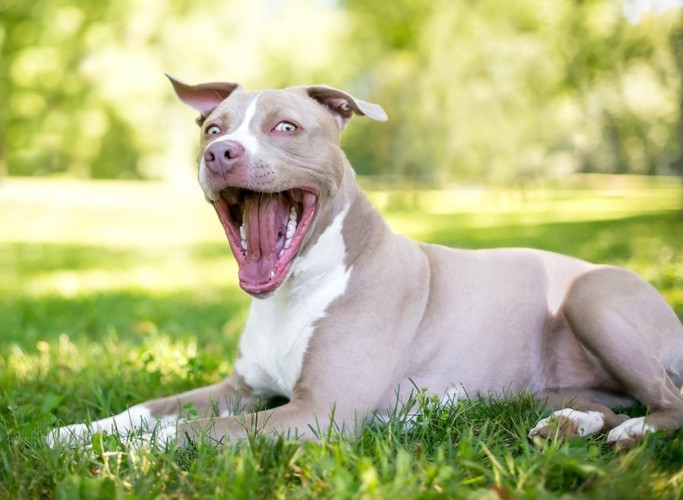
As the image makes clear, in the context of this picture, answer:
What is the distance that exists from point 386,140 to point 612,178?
32.7 m

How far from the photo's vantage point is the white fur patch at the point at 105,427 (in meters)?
2.85

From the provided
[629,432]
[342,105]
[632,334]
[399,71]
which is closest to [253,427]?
[629,432]

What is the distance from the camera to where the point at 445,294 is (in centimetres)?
357

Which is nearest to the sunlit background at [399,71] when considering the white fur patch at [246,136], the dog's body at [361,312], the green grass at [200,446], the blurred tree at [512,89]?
the blurred tree at [512,89]

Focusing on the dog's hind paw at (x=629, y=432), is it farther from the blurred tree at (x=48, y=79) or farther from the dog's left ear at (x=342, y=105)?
the blurred tree at (x=48, y=79)

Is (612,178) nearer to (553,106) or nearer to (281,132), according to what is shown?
(553,106)

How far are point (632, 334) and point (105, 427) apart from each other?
249 cm

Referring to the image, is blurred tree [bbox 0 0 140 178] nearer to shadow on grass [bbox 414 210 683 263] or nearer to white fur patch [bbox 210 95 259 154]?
shadow on grass [bbox 414 210 683 263]

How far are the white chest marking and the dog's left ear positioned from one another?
1.64 ft

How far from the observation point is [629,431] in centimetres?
284

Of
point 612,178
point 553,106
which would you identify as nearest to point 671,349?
point 553,106

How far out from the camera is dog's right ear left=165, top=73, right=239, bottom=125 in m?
3.71

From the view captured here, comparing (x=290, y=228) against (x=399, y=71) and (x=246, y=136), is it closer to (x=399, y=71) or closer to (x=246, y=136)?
(x=246, y=136)

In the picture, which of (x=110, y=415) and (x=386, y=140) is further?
(x=386, y=140)
